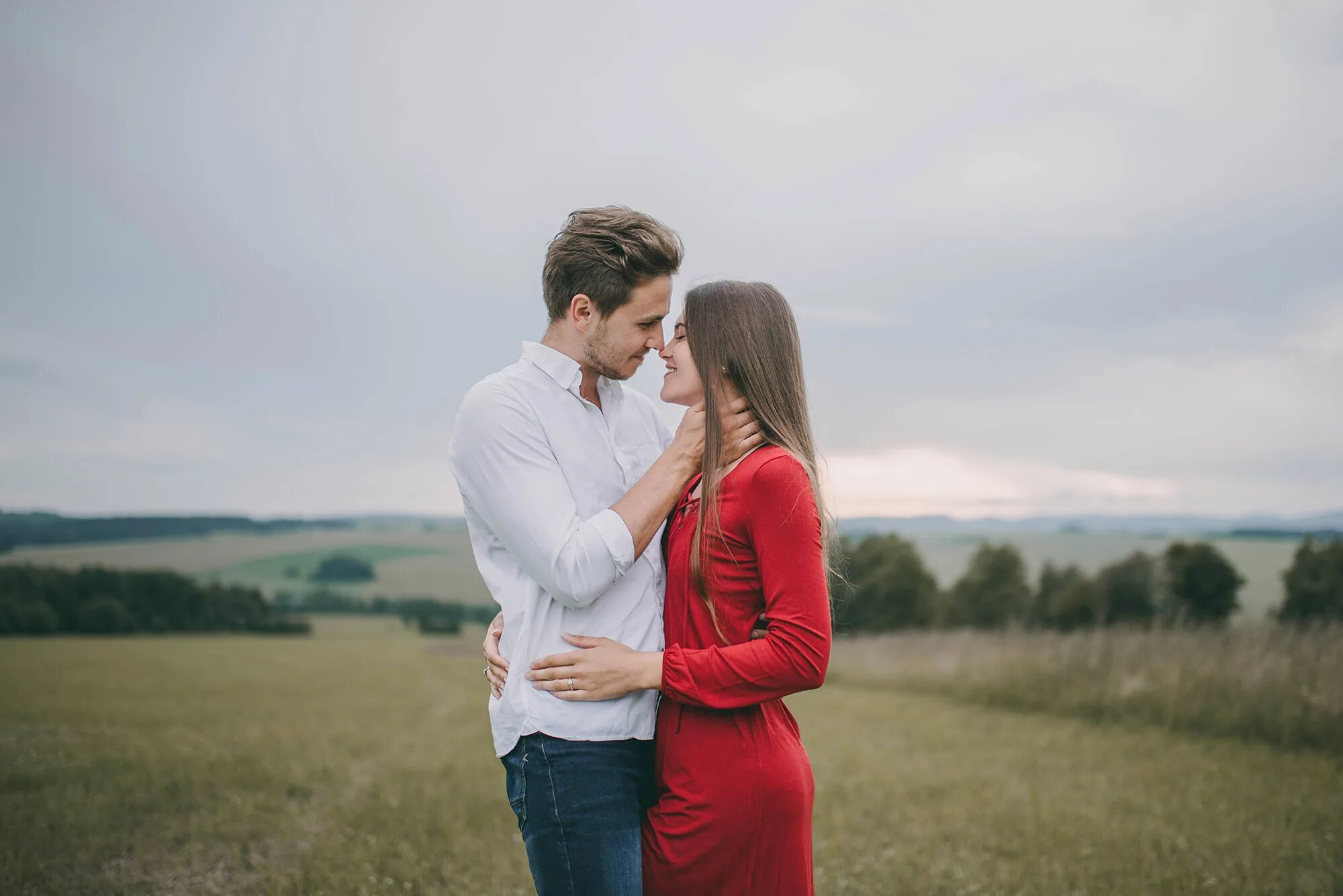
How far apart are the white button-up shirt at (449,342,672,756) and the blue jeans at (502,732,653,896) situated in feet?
0.18

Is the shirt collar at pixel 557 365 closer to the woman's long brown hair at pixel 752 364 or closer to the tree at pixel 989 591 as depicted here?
the woman's long brown hair at pixel 752 364

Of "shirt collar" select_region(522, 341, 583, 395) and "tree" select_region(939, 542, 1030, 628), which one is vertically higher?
"shirt collar" select_region(522, 341, 583, 395)

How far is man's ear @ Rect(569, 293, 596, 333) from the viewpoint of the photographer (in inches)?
109

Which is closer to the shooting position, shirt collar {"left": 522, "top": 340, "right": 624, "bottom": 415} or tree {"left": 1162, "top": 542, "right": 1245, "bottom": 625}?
shirt collar {"left": 522, "top": 340, "right": 624, "bottom": 415}

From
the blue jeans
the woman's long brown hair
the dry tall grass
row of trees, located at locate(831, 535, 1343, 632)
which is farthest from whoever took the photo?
row of trees, located at locate(831, 535, 1343, 632)

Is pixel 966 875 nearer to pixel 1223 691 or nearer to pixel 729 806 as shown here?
Result: pixel 729 806

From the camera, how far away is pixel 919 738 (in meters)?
11.1

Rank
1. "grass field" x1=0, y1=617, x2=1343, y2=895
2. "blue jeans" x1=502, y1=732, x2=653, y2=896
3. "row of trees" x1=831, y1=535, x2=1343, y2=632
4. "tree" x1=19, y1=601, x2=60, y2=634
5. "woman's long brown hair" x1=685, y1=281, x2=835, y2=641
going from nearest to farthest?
"blue jeans" x1=502, y1=732, x2=653, y2=896, "woman's long brown hair" x1=685, y1=281, x2=835, y2=641, "grass field" x1=0, y1=617, x2=1343, y2=895, "row of trees" x1=831, y1=535, x2=1343, y2=632, "tree" x1=19, y1=601, x2=60, y2=634

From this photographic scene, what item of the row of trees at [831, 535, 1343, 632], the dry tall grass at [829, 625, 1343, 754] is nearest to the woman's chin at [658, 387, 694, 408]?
the row of trees at [831, 535, 1343, 632]

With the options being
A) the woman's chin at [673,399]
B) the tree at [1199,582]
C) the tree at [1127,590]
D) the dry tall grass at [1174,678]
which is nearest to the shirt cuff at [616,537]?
the woman's chin at [673,399]

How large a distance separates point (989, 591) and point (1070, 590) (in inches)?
114

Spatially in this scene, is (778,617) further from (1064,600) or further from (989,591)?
(989,591)

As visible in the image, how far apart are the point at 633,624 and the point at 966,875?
481 centimetres

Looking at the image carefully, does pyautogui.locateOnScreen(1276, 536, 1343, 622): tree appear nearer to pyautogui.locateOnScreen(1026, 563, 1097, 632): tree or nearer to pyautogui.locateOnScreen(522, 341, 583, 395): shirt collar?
pyautogui.locateOnScreen(1026, 563, 1097, 632): tree
